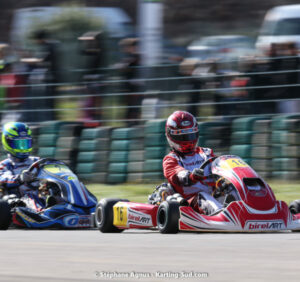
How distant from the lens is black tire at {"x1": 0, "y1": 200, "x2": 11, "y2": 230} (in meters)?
9.15

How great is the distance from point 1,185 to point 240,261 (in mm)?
4391

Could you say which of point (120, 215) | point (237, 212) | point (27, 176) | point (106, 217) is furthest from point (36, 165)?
point (237, 212)

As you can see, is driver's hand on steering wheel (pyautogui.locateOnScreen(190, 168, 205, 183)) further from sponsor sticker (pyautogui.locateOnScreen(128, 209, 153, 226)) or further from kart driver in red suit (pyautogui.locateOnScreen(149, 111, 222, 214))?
sponsor sticker (pyautogui.locateOnScreen(128, 209, 153, 226))

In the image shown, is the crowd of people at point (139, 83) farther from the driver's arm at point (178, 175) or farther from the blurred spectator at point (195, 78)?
the driver's arm at point (178, 175)

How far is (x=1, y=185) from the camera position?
9.86 meters

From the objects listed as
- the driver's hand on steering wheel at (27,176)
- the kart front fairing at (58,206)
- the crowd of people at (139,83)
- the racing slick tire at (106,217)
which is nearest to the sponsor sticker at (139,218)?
the racing slick tire at (106,217)

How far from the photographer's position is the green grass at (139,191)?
11.2 metres

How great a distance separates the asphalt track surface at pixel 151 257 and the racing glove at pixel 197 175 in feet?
1.80

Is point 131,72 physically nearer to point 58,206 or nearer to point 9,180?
point 9,180

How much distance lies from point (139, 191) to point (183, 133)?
3244 mm

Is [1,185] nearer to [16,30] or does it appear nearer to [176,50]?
[176,50]

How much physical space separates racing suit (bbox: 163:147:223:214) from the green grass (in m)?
2.16

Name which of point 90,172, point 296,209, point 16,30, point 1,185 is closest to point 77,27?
point 16,30

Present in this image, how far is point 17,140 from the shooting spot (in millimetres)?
10359
